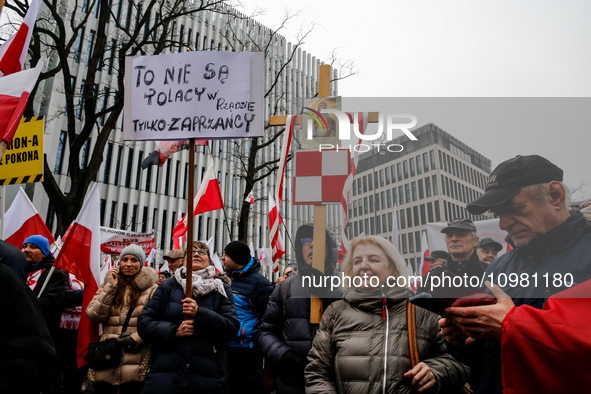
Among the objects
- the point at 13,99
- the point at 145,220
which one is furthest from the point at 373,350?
the point at 145,220

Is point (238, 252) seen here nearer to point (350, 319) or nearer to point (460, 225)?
point (350, 319)

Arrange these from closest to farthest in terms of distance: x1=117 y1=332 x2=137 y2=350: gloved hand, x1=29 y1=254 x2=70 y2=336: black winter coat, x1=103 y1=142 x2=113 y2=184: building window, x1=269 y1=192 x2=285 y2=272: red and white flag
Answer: x1=117 y1=332 x2=137 y2=350: gloved hand → x1=29 y1=254 x2=70 y2=336: black winter coat → x1=269 y1=192 x2=285 y2=272: red and white flag → x1=103 y1=142 x2=113 y2=184: building window

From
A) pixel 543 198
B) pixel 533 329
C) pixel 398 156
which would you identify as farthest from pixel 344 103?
pixel 533 329

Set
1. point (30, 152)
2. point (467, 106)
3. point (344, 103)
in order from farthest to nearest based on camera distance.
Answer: point (30, 152) → point (344, 103) → point (467, 106)

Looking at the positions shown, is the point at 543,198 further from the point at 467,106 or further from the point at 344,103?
the point at 344,103

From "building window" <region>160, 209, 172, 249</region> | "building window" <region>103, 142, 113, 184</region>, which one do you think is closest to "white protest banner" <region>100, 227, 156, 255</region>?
"building window" <region>103, 142, 113, 184</region>

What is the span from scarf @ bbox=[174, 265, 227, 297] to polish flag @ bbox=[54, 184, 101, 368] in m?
1.34

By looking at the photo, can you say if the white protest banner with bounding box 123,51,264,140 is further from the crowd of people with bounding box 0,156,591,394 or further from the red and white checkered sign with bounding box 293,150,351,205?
the red and white checkered sign with bounding box 293,150,351,205

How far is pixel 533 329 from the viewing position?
1.38 metres

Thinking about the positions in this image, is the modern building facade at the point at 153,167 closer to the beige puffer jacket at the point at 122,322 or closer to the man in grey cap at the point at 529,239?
the beige puffer jacket at the point at 122,322

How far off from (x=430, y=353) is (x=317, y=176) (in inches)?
46.0

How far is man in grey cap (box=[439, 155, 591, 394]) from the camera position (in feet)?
4.46

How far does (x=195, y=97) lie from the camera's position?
3756 mm

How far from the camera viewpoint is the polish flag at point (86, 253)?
15.0 ft
